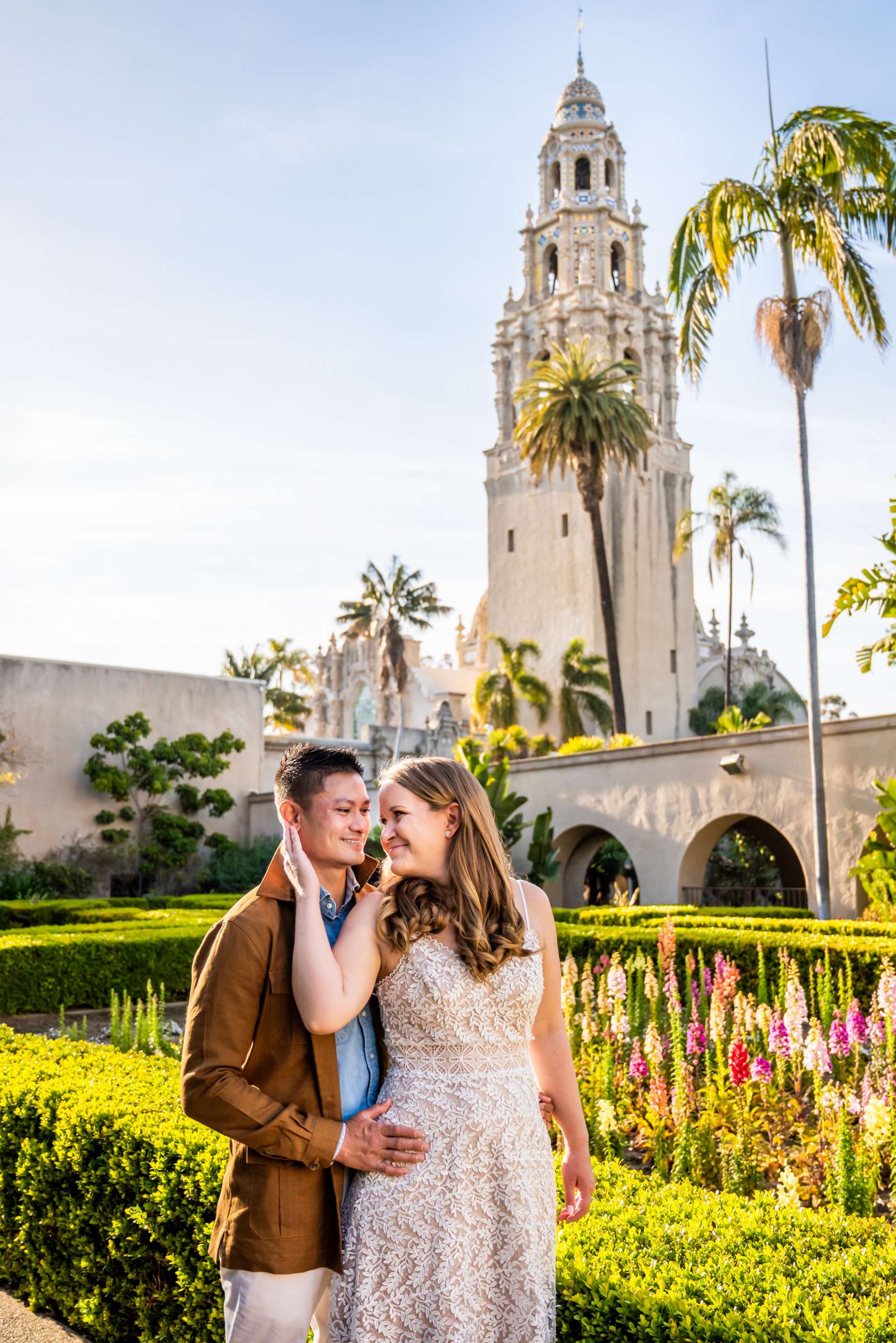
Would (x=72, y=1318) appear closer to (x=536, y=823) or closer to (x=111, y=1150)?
(x=111, y=1150)

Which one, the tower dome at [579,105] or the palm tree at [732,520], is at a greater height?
the tower dome at [579,105]

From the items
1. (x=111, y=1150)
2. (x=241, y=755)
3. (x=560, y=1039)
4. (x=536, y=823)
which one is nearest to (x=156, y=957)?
(x=111, y=1150)

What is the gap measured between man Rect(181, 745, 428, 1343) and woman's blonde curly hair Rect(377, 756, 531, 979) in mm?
168

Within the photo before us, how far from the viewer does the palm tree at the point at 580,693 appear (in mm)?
36875

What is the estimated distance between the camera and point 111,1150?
412 cm

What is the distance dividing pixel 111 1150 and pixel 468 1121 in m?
2.13

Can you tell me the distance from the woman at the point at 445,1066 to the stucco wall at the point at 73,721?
88.5 feet

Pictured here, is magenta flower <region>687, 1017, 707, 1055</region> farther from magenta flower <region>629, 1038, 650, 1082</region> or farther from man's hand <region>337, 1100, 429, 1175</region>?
man's hand <region>337, 1100, 429, 1175</region>

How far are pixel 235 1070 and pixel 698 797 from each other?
19.1 meters

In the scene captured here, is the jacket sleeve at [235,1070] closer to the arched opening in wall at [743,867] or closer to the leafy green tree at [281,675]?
the arched opening in wall at [743,867]

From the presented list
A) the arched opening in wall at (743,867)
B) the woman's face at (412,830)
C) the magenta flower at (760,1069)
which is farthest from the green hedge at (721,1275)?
the arched opening in wall at (743,867)

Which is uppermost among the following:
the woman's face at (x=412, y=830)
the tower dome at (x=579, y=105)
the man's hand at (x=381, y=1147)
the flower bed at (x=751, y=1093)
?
the tower dome at (x=579, y=105)

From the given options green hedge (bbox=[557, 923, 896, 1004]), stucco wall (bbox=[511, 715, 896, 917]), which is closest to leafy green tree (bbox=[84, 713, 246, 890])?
stucco wall (bbox=[511, 715, 896, 917])

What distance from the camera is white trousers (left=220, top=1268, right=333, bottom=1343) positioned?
252 cm
